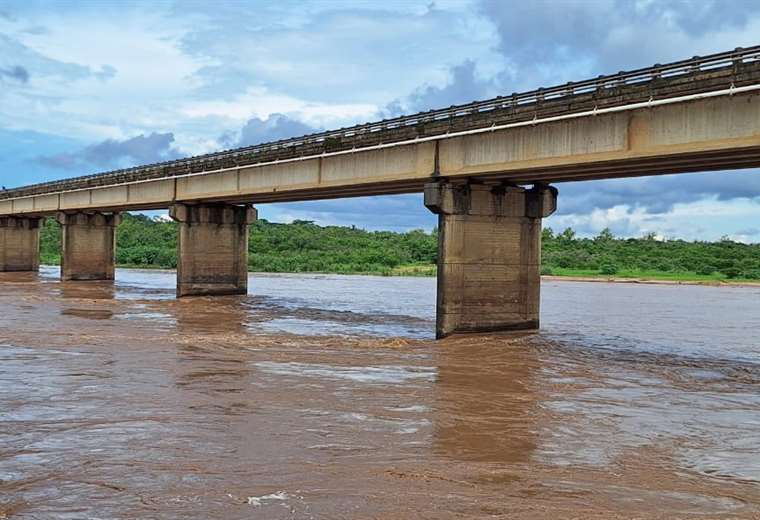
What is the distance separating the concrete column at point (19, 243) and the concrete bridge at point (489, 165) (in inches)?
1539

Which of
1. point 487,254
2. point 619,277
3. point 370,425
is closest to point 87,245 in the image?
point 487,254

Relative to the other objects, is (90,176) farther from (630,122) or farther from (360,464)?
(360,464)

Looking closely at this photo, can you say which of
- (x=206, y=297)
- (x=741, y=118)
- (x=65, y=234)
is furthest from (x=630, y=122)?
(x=65, y=234)

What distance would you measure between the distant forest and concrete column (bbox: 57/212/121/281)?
41.5 meters

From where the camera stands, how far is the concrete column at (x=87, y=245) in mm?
68562

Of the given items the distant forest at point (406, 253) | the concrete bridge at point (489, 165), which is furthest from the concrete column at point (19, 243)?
the concrete bridge at point (489, 165)

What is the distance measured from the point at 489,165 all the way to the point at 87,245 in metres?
51.0

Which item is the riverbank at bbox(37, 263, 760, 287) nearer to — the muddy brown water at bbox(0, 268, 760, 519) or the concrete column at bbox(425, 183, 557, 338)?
the concrete column at bbox(425, 183, 557, 338)

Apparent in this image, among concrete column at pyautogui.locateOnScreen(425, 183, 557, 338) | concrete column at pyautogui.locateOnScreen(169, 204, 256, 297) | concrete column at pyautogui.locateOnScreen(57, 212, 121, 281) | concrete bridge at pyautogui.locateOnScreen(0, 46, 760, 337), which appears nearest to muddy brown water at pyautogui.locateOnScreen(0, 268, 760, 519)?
concrete column at pyautogui.locateOnScreen(425, 183, 557, 338)

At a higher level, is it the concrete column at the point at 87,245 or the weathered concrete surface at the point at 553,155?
the weathered concrete surface at the point at 553,155

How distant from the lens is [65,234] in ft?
227

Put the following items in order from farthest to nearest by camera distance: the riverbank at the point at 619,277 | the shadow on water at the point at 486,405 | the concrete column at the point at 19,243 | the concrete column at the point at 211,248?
the riverbank at the point at 619,277 → the concrete column at the point at 19,243 → the concrete column at the point at 211,248 → the shadow on water at the point at 486,405

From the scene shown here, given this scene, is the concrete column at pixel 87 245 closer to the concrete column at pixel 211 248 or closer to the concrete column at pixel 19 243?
the concrete column at pixel 19 243

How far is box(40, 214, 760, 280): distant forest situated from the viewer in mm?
110125
